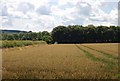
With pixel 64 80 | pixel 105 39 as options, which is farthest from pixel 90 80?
pixel 105 39

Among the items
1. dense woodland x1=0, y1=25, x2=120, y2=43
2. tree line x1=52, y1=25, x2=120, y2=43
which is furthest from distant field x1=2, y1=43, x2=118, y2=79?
dense woodland x1=0, y1=25, x2=120, y2=43

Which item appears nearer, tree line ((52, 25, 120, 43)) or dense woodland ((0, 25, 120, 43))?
tree line ((52, 25, 120, 43))

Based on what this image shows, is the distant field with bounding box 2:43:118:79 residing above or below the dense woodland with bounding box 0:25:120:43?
above

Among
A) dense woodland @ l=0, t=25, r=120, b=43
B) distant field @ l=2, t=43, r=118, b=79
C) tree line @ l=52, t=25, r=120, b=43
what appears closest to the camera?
distant field @ l=2, t=43, r=118, b=79

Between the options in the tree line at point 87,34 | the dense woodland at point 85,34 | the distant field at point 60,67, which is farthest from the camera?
the dense woodland at point 85,34

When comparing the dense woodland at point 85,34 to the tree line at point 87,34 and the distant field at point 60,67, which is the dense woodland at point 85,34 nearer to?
the tree line at point 87,34

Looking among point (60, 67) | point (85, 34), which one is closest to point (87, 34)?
point (85, 34)

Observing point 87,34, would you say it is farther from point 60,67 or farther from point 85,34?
point 60,67

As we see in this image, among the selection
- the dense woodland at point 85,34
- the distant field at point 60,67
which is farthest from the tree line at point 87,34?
the distant field at point 60,67

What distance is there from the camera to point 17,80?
12.7 m

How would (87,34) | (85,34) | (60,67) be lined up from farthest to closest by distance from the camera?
1. (85,34)
2. (87,34)
3. (60,67)

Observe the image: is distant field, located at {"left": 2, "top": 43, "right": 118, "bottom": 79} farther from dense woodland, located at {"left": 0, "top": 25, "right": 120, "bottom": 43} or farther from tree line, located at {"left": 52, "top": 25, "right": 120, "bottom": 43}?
dense woodland, located at {"left": 0, "top": 25, "right": 120, "bottom": 43}

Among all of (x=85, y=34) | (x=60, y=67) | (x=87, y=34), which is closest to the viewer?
(x=60, y=67)

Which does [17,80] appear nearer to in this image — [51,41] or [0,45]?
[0,45]
